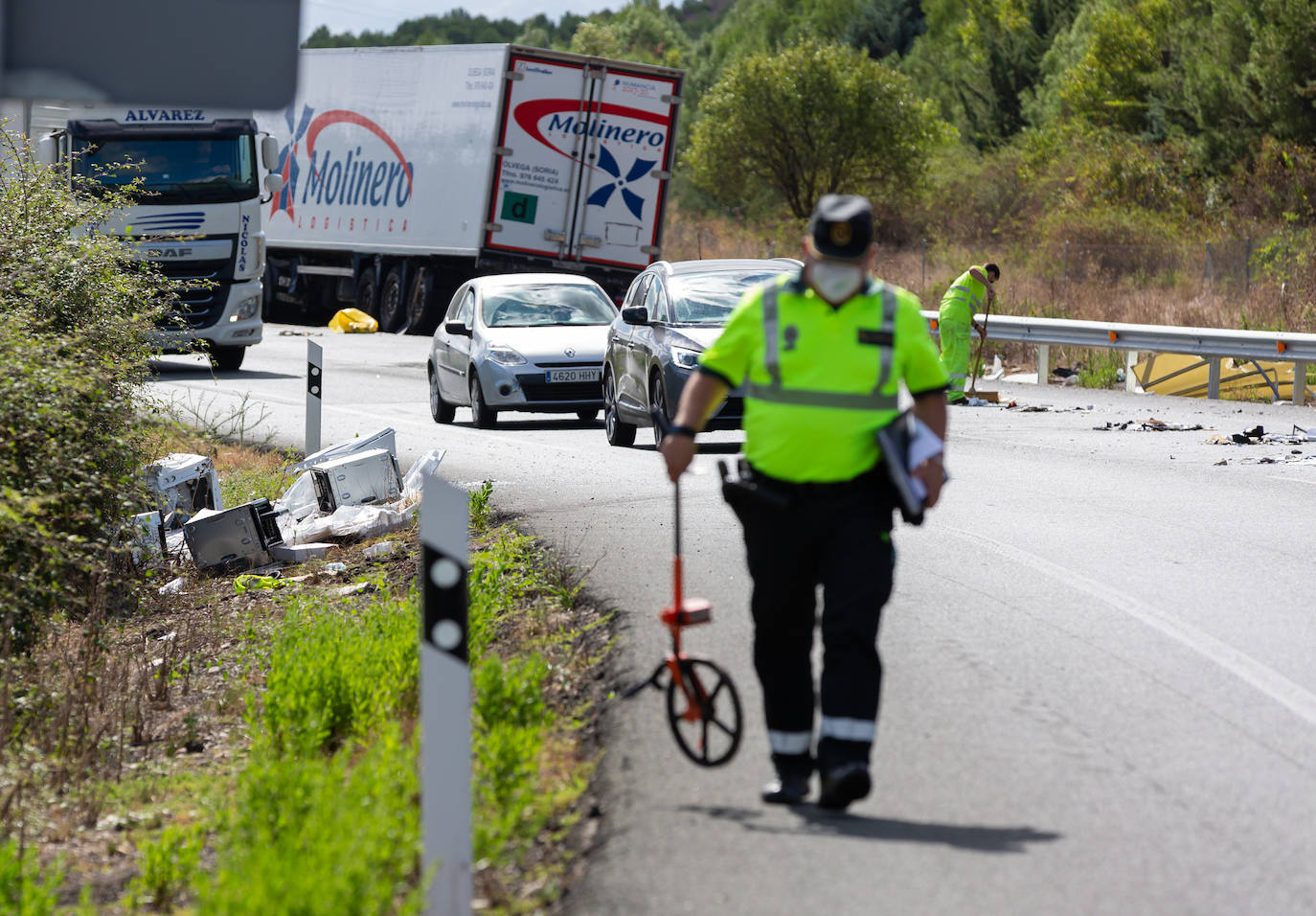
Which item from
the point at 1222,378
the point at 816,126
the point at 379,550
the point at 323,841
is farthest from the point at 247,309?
the point at 816,126

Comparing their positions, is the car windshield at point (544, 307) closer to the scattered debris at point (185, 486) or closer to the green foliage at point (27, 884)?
the scattered debris at point (185, 486)

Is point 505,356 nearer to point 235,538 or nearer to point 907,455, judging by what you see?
point 235,538

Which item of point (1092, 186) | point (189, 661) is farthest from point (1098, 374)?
point (1092, 186)

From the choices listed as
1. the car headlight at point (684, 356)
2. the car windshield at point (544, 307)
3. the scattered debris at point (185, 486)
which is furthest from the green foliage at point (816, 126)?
the scattered debris at point (185, 486)

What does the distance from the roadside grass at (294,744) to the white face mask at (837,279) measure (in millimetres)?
1714

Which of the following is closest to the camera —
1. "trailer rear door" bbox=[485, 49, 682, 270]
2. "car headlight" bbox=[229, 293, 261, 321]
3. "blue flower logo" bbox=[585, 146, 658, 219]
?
"car headlight" bbox=[229, 293, 261, 321]

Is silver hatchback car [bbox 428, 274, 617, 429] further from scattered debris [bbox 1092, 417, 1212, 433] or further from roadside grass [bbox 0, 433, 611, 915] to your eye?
roadside grass [bbox 0, 433, 611, 915]

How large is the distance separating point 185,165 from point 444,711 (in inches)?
763

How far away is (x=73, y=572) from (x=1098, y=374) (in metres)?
15.0

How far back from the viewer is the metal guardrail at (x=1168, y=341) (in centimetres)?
1792

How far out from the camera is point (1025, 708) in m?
6.25

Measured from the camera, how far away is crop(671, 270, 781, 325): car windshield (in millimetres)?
14773

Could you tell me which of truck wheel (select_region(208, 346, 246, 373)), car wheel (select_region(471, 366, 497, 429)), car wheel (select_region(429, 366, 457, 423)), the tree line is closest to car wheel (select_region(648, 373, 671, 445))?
car wheel (select_region(471, 366, 497, 429))

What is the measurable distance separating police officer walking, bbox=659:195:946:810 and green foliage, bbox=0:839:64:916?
2.13 metres
